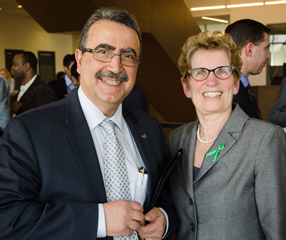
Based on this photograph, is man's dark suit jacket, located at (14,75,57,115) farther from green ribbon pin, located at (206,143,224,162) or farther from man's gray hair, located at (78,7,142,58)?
green ribbon pin, located at (206,143,224,162)

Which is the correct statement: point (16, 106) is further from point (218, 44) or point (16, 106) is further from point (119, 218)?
point (119, 218)

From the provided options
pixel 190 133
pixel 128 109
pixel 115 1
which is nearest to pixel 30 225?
pixel 128 109

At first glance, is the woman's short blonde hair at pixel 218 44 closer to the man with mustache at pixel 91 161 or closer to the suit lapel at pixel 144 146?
the man with mustache at pixel 91 161

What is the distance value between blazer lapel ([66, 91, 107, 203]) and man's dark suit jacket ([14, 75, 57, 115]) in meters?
2.74

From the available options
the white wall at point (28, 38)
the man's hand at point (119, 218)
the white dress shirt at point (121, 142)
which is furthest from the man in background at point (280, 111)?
the white wall at point (28, 38)

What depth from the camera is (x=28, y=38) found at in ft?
48.1

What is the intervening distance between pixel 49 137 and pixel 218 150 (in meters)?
0.84

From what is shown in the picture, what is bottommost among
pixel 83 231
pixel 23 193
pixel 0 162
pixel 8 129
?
pixel 83 231

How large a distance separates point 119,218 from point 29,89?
11.0 feet

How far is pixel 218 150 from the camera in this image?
5.61ft

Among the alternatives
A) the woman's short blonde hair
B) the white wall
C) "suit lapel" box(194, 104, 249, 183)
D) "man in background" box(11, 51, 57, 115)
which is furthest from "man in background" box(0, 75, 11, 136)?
the white wall

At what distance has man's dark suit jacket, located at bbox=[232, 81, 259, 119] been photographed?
8.02ft

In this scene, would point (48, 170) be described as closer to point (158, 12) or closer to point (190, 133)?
point (190, 133)

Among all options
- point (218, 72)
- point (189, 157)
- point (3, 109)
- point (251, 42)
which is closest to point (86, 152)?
point (189, 157)
